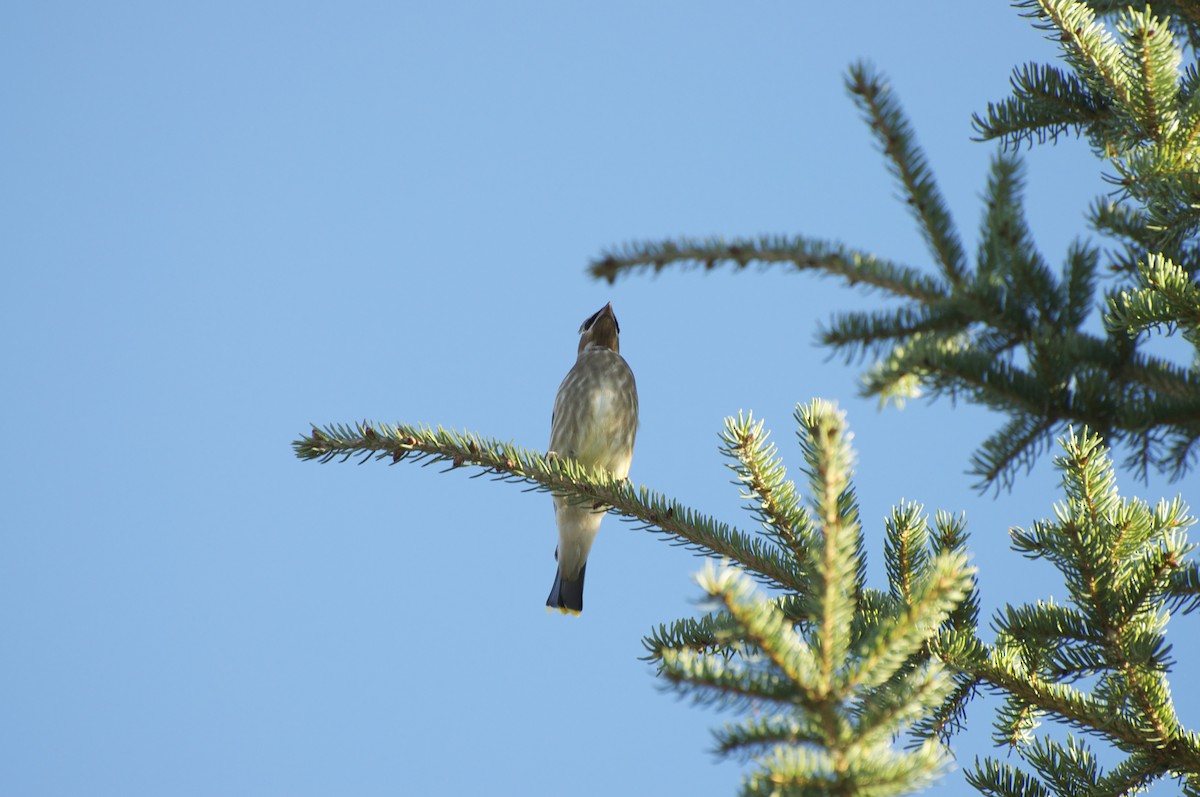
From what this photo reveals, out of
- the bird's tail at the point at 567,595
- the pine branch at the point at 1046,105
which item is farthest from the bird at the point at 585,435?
the pine branch at the point at 1046,105

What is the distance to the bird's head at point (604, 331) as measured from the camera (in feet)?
23.6

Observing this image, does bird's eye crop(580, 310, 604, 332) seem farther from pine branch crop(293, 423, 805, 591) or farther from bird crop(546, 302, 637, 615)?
pine branch crop(293, 423, 805, 591)

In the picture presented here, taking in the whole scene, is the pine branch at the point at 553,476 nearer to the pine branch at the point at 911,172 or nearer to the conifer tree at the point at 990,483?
the conifer tree at the point at 990,483

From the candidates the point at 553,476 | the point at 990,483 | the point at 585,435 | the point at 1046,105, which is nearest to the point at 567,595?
the point at 585,435

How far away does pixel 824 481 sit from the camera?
1.63 m

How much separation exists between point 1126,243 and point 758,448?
1064mm

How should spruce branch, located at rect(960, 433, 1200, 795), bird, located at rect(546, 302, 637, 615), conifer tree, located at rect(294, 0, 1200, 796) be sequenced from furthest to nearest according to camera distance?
bird, located at rect(546, 302, 637, 615) < spruce branch, located at rect(960, 433, 1200, 795) < conifer tree, located at rect(294, 0, 1200, 796)

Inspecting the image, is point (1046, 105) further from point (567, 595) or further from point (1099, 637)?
point (567, 595)

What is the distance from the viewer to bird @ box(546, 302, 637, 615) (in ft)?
20.1

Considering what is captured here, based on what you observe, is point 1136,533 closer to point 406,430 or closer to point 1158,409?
point 1158,409

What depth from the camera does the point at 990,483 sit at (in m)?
1.75

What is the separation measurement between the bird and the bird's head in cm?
60

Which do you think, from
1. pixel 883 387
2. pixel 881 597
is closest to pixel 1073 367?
pixel 883 387

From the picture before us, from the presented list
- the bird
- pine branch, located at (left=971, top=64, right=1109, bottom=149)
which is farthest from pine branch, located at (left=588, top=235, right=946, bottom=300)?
the bird
